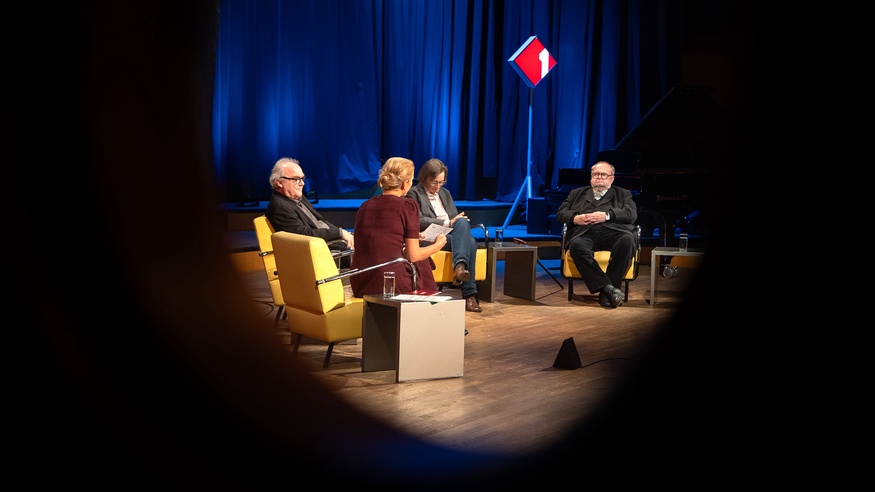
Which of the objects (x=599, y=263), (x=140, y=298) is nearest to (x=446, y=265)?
(x=599, y=263)

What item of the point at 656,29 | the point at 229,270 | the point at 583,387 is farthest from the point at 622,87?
the point at 229,270

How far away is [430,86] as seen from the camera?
10.5 m

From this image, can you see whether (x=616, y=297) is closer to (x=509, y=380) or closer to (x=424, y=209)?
(x=424, y=209)

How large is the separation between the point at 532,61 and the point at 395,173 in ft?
19.2

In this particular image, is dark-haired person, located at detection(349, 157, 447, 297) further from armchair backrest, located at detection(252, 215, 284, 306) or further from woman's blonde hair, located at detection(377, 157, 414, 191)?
armchair backrest, located at detection(252, 215, 284, 306)

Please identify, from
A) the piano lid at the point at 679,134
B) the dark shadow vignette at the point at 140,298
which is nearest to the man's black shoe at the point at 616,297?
the piano lid at the point at 679,134

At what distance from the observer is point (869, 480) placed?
1.41m

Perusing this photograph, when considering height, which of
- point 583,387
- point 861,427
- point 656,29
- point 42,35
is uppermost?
point 656,29

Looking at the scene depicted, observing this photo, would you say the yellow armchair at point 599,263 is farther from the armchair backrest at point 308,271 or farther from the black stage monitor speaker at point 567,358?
the armchair backrest at point 308,271

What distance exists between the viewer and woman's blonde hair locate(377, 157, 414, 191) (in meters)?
4.64

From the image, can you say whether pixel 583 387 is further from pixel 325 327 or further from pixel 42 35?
pixel 42 35

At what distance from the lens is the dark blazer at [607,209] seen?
6762 millimetres

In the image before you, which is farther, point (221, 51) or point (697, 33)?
point (697, 33)

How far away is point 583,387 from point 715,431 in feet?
8.95
